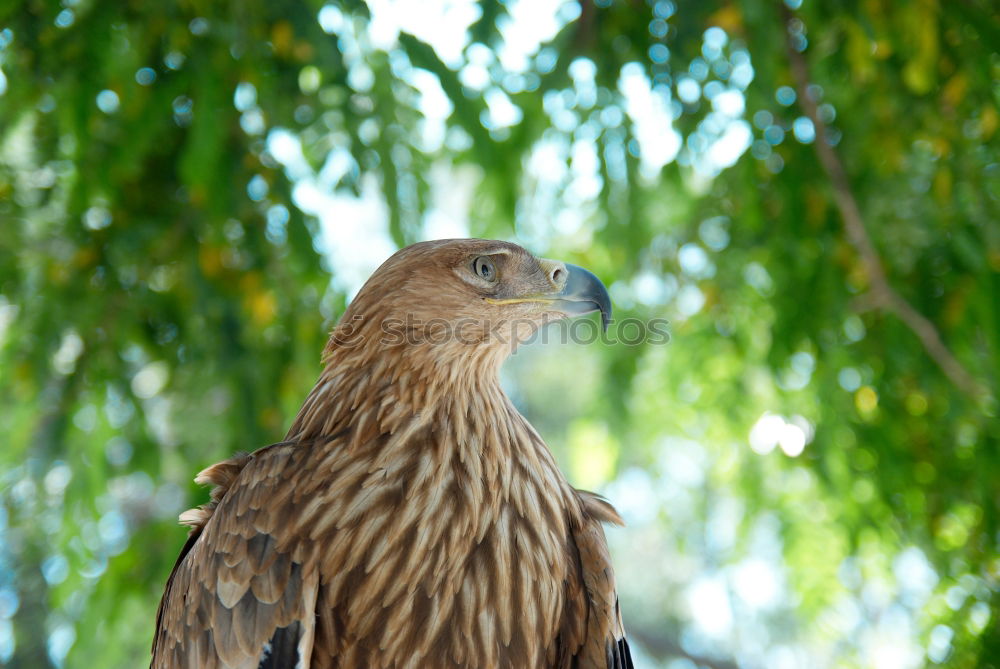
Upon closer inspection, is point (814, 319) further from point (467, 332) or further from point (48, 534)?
point (48, 534)

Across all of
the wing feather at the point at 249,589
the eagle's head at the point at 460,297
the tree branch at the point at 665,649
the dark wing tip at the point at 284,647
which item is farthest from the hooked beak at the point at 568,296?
the tree branch at the point at 665,649

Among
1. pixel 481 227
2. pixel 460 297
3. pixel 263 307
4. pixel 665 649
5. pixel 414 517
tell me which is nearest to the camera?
pixel 414 517

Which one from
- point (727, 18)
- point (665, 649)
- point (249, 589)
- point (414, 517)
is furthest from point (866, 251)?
point (665, 649)

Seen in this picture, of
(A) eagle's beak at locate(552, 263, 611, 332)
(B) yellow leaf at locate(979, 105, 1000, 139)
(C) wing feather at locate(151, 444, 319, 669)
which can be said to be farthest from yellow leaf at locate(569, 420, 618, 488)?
(C) wing feather at locate(151, 444, 319, 669)

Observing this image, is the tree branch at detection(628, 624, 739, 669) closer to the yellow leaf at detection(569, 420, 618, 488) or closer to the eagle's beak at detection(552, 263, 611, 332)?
the yellow leaf at detection(569, 420, 618, 488)

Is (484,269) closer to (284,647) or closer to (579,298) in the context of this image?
(579,298)

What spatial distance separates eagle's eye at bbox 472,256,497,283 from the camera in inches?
79.3

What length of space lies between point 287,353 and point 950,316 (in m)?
A: 2.37

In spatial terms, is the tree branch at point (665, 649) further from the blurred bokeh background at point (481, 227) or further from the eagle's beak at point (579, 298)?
the eagle's beak at point (579, 298)

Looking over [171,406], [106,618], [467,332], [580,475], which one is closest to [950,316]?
[580,475]

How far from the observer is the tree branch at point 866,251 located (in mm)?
3064

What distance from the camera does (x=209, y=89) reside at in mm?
2416

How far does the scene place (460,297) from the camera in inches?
78.6

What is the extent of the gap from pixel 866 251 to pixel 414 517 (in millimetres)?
2114
